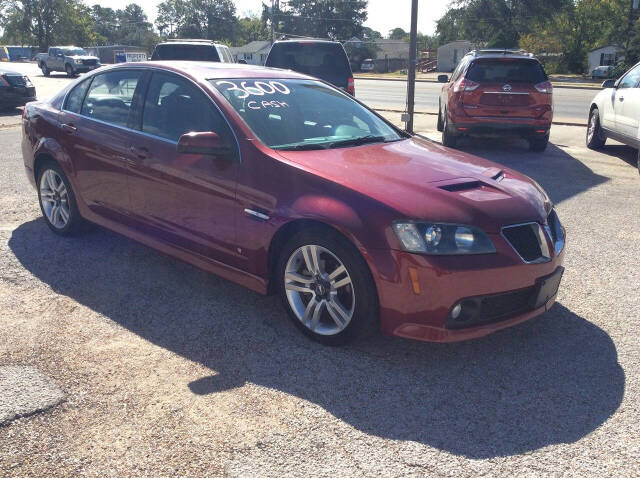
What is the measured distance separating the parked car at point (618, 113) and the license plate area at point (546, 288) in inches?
250

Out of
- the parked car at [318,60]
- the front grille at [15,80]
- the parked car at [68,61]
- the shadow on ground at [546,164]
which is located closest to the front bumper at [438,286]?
the shadow on ground at [546,164]

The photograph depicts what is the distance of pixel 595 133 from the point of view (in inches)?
444

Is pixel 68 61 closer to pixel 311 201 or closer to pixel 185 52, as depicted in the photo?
pixel 185 52

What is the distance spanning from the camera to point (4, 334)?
3865 mm

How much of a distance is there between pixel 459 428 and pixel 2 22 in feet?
360

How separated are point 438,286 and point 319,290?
0.74m

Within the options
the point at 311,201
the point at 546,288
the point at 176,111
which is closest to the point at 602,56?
the point at 176,111

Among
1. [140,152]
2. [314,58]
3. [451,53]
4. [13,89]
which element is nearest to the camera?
[140,152]

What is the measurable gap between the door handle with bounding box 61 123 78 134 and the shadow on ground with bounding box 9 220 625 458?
1.29m

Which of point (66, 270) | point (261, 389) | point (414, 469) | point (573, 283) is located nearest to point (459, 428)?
point (414, 469)

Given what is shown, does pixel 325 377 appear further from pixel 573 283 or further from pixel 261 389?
pixel 573 283

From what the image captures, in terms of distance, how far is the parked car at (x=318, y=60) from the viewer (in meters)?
12.9

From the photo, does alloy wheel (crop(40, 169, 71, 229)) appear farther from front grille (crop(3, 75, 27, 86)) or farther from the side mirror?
front grille (crop(3, 75, 27, 86))

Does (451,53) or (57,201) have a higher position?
(451,53)
